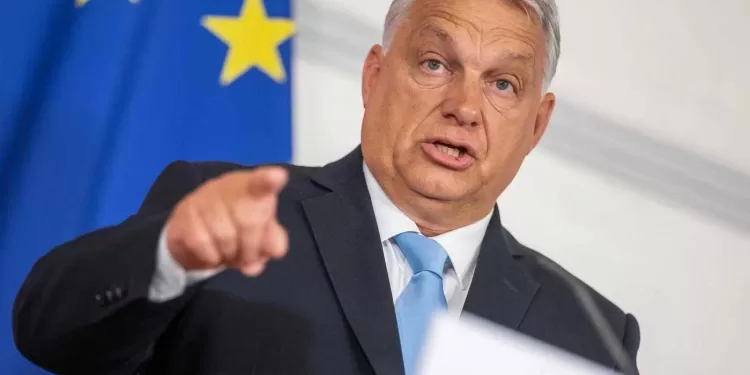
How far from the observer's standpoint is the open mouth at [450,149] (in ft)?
3.03

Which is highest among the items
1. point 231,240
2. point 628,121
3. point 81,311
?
point 628,121

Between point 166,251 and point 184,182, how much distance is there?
10.4 inches

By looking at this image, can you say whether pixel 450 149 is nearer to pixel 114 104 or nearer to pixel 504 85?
pixel 504 85

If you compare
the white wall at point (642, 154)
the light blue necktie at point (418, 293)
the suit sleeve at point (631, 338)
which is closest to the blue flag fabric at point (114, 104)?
the white wall at point (642, 154)

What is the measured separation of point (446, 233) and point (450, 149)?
101mm

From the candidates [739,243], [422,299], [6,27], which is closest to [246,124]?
[6,27]

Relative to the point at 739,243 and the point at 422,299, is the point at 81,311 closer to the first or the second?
the point at 422,299

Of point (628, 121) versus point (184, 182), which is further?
point (628, 121)

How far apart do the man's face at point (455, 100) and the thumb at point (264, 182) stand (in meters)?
0.42

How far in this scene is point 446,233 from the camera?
0.96 meters

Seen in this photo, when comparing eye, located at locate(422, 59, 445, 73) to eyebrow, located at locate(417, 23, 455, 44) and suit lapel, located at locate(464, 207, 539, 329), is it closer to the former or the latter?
eyebrow, located at locate(417, 23, 455, 44)

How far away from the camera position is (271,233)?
0.53 m

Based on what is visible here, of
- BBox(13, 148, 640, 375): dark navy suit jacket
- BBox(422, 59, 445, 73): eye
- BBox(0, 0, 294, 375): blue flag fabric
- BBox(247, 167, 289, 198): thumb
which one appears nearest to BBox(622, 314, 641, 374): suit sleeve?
BBox(13, 148, 640, 375): dark navy suit jacket

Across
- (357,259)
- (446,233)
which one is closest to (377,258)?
(357,259)
